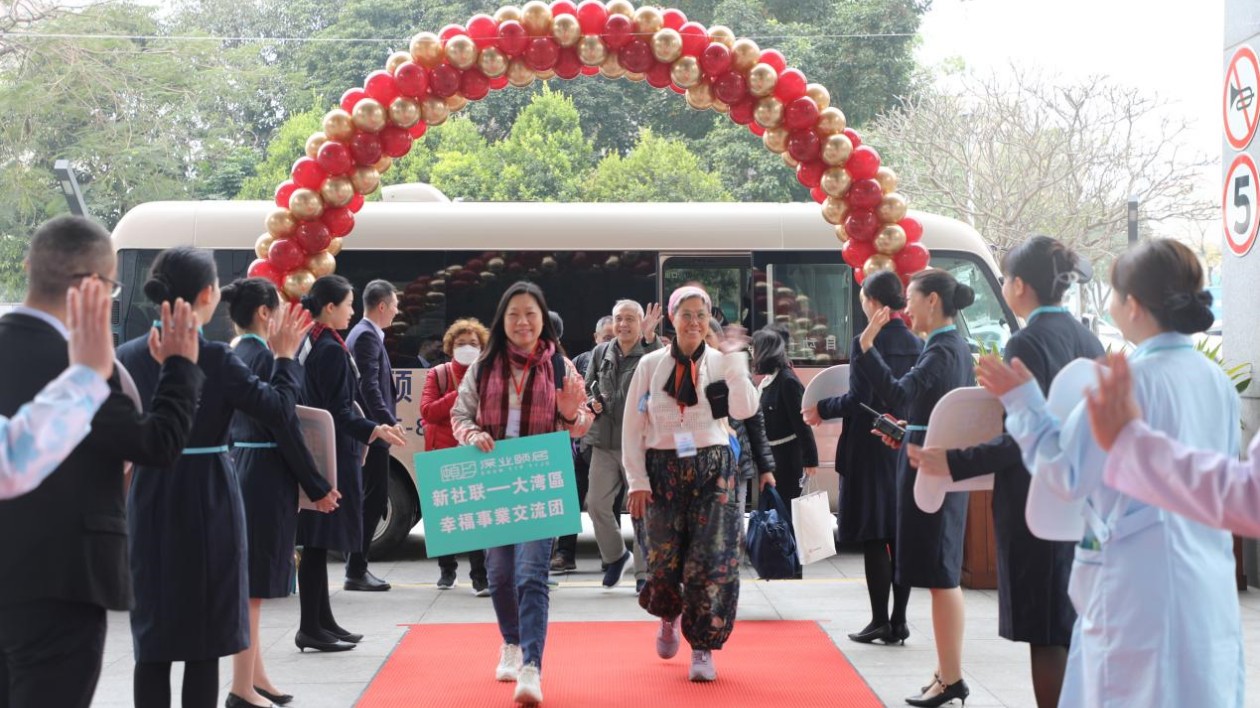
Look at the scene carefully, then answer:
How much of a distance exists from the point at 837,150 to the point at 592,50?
5.27 feet

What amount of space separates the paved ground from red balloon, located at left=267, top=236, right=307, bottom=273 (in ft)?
6.80

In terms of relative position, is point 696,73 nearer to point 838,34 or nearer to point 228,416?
point 228,416

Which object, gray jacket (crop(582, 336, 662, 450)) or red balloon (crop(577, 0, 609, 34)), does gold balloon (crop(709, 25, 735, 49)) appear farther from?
gray jacket (crop(582, 336, 662, 450))

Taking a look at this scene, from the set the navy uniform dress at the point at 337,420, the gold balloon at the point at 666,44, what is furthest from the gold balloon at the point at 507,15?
the navy uniform dress at the point at 337,420

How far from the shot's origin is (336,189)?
796 centimetres

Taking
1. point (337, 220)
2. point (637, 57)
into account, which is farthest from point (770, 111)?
point (337, 220)

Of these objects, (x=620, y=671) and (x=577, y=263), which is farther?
(x=577, y=263)

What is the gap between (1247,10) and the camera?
8.32 meters

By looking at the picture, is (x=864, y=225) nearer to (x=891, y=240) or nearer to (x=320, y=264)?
(x=891, y=240)

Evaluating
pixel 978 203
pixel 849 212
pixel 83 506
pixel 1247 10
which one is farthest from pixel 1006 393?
pixel 978 203

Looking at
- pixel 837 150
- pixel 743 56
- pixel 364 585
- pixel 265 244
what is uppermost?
pixel 743 56

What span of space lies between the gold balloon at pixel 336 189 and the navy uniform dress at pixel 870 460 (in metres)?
3.25

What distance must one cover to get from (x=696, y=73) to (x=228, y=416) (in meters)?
4.46

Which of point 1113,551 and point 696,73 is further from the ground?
point 696,73
